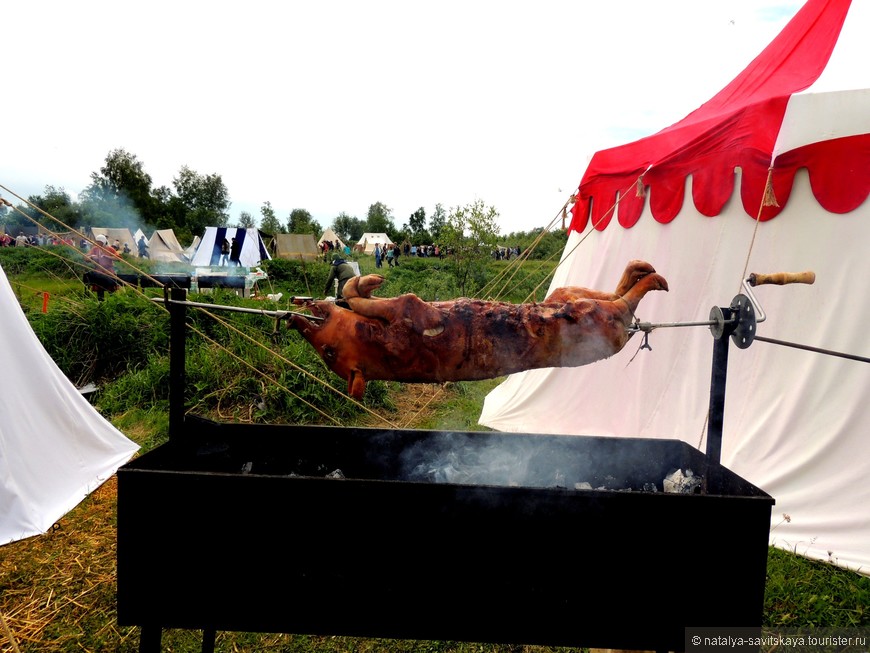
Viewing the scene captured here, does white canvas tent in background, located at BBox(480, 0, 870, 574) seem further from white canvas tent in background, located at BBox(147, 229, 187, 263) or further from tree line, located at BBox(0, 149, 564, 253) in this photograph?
white canvas tent in background, located at BBox(147, 229, 187, 263)

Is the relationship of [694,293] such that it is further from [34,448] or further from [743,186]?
[34,448]

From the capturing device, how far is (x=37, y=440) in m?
3.86

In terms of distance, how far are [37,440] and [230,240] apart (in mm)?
16747

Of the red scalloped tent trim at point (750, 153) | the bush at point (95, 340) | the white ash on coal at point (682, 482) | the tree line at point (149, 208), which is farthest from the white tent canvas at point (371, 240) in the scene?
A: the white ash on coal at point (682, 482)

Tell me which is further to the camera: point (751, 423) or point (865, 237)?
point (751, 423)

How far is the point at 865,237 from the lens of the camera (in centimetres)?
348

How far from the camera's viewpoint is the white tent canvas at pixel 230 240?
63.4ft

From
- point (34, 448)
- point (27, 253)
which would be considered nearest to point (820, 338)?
point (34, 448)

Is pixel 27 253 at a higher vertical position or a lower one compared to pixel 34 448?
higher

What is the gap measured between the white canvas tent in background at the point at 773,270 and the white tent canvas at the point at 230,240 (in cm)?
1653

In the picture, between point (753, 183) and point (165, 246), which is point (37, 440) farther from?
point (165, 246)

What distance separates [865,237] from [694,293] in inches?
45.8

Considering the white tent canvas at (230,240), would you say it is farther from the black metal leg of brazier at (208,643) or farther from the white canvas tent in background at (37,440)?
the black metal leg of brazier at (208,643)

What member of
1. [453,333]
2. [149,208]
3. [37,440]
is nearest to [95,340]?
[37,440]
